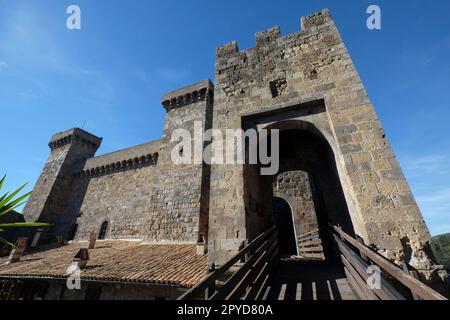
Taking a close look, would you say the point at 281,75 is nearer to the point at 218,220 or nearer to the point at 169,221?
the point at 218,220

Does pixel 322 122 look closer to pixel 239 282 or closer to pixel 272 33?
pixel 272 33

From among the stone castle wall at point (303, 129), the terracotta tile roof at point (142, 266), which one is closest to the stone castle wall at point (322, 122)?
the stone castle wall at point (303, 129)

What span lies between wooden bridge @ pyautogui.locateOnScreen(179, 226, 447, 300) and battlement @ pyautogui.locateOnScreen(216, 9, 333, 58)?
5470mm

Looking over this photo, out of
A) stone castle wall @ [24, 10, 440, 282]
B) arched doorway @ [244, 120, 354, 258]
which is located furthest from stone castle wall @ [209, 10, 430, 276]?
arched doorway @ [244, 120, 354, 258]

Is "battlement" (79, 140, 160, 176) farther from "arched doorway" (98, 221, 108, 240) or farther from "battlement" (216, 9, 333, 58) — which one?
"battlement" (216, 9, 333, 58)

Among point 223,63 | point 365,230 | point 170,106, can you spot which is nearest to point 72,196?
point 170,106

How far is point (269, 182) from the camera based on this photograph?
6.71m

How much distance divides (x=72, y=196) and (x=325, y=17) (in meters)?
21.5

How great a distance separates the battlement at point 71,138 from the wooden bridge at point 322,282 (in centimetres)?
2237

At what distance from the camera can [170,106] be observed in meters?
13.7

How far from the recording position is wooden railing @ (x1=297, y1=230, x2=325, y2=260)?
843cm

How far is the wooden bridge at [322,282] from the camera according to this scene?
6.18ft

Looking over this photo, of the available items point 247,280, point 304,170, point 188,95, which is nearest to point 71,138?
point 188,95

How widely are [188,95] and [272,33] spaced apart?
794cm
